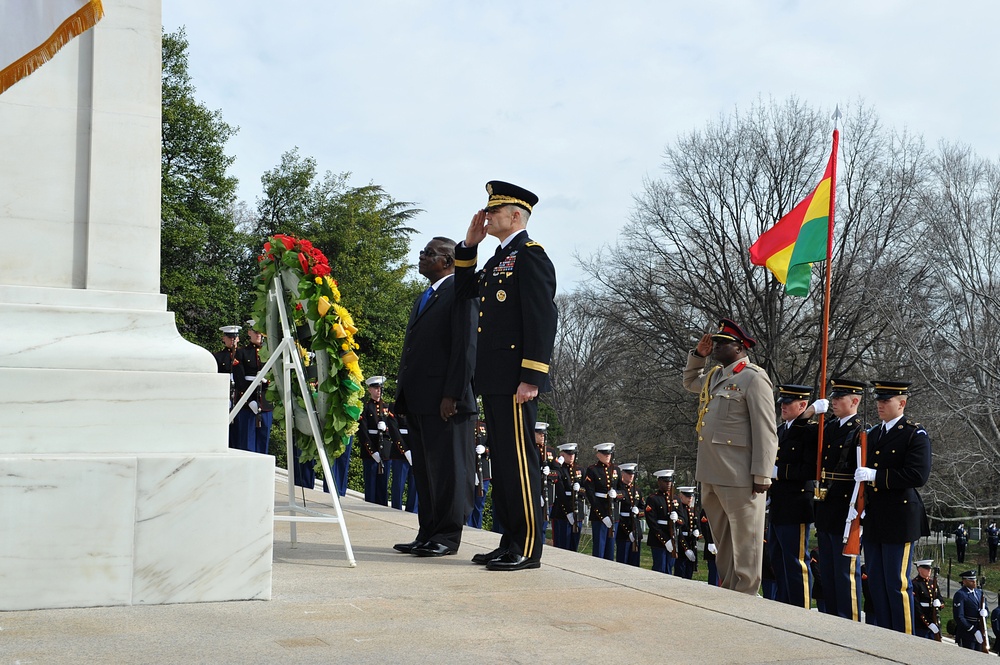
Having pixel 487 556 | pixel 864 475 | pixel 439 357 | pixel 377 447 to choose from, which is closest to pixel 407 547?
pixel 487 556

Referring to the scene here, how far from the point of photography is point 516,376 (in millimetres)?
5543

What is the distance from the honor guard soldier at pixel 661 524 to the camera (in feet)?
47.8

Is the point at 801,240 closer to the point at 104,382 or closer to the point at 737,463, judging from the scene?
the point at 737,463

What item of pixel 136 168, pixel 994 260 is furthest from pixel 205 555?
pixel 994 260

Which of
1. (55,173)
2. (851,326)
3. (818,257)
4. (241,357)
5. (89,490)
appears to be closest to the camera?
(89,490)

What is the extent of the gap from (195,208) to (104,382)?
28999 millimetres

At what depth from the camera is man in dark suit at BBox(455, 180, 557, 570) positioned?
5.45m

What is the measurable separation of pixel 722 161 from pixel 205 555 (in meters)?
25.6

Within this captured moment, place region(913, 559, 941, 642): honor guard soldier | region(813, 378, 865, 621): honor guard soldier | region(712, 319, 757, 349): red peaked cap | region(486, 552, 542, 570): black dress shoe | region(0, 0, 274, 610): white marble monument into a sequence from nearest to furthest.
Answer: region(0, 0, 274, 610): white marble monument < region(486, 552, 542, 570): black dress shoe < region(712, 319, 757, 349): red peaked cap < region(813, 378, 865, 621): honor guard soldier < region(913, 559, 941, 642): honor guard soldier

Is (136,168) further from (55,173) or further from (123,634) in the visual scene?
(123,634)

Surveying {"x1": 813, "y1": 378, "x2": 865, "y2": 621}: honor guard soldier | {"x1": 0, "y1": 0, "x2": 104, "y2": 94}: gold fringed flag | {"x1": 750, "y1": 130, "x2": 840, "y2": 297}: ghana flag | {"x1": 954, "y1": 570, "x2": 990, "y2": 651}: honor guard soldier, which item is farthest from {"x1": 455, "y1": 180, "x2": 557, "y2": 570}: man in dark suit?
{"x1": 954, "y1": 570, "x2": 990, "y2": 651}: honor guard soldier

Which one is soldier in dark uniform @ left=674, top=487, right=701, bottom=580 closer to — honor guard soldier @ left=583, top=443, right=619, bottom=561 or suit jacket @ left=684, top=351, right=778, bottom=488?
honor guard soldier @ left=583, top=443, right=619, bottom=561

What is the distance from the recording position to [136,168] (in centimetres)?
470

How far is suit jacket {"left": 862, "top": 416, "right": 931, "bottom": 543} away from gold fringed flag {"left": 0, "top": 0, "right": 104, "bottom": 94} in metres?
5.83
